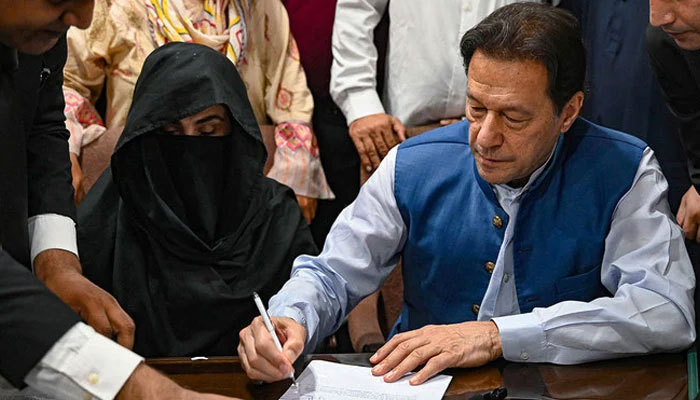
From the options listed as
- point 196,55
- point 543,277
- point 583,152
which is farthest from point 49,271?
point 583,152

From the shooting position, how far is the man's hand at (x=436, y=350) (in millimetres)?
1967

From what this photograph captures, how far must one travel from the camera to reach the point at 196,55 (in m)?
2.86

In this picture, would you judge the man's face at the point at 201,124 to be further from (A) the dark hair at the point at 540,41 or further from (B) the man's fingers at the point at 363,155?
(A) the dark hair at the point at 540,41

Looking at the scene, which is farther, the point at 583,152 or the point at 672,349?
the point at 583,152

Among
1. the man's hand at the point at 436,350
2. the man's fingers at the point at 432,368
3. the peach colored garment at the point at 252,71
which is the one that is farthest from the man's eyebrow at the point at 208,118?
the man's fingers at the point at 432,368

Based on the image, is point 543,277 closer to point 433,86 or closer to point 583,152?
point 583,152

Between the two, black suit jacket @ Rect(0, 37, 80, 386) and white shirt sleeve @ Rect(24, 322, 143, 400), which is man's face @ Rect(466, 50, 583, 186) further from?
white shirt sleeve @ Rect(24, 322, 143, 400)

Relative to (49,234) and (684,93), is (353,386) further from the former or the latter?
(684,93)

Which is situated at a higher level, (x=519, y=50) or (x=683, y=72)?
(x=519, y=50)

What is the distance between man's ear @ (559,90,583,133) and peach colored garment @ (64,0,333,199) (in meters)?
1.11

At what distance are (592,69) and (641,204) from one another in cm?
99

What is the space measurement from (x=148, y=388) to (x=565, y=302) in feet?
3.65

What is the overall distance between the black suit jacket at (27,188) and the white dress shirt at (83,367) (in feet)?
0.05

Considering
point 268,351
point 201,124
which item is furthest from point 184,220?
point 268,351
